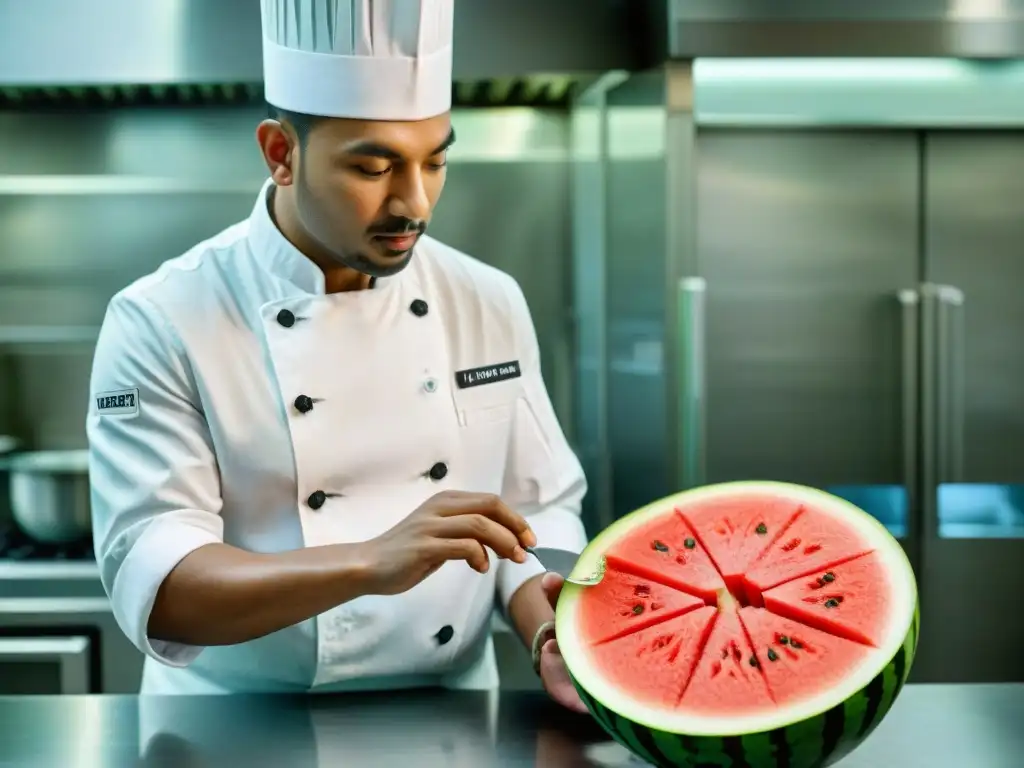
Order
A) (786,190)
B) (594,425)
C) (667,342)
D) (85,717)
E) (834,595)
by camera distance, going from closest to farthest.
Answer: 1. (834,595)
2. (85,717)
3. (667,342)
4. (786,190)
5. (594,425)

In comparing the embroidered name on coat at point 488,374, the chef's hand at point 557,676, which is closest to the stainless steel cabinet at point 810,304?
the embroidered name on coat at point 488,374

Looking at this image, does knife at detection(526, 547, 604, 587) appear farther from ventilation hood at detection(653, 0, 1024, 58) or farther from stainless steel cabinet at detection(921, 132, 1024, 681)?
stainless steel cabinet at detection(921, 132, 1024, 681)

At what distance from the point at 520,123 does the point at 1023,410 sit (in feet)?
5.14

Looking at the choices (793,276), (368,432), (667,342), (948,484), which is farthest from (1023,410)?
(368,432)

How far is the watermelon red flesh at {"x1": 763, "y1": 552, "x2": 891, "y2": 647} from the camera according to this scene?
120 centimetres

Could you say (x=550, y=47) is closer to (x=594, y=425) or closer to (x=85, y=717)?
(x=594, y=425)

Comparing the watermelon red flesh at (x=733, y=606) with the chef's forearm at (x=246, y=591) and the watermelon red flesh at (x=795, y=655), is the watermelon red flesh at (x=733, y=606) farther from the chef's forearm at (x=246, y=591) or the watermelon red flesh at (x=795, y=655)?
the chef's forearm at (x=246, y=591)

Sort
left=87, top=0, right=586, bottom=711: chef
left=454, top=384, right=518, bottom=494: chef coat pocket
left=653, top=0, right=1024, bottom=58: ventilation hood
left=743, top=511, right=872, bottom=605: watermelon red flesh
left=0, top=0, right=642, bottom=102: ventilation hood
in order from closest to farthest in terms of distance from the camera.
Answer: left=743, top=511, right=872, bottom=605: watermelon red flesh
left=87, top=0, right=586, bottom=711: chef
left=454, top=384, right=518, bottom=494: chef coat pocket
left=653, top=0, right=1024, bottom=58: ventilation hood
left=0, top=0, right=642, bottom=102: ventilation hood

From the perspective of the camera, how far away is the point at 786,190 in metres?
3.12

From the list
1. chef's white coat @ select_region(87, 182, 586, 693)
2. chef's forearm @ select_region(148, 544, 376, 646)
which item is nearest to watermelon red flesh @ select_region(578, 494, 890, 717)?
chef's forearm @ select_region(148, 544, 376, 646)

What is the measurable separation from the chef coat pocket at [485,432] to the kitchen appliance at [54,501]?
1619mm

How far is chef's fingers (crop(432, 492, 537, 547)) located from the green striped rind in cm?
24

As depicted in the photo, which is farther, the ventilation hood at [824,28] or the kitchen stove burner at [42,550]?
the kitchen stove burner at [42,550]

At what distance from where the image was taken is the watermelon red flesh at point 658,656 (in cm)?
119
